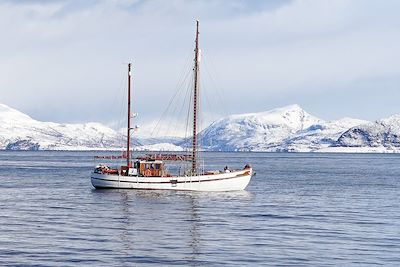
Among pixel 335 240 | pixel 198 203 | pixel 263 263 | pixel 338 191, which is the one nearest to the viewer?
pixel 263 263

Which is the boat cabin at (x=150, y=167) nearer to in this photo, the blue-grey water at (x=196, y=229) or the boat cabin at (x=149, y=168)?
the boat cabin at (x=149, y=168)

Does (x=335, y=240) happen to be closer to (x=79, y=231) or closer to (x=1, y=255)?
(x=79, y=231)

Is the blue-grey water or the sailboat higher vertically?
the sailboat

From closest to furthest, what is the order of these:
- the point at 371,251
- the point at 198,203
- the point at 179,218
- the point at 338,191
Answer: the point at 371,251
the point at 179,218
the point at 198,203
the point at 338,191

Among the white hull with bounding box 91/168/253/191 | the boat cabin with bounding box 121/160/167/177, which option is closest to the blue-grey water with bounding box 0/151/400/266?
the white hull with bounding box 91/168/253/191

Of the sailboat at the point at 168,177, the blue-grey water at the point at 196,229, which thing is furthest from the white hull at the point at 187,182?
the blue-grey water at the point at 196,229

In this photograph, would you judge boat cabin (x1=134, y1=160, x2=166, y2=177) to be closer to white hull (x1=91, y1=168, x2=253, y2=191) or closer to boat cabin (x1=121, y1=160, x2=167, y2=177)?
boat cabin (x1=121, y1=160, x2=167, y2=177)

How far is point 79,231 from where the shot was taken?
5375cm

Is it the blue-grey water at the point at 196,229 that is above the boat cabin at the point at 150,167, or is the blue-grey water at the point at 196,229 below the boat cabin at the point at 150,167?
below

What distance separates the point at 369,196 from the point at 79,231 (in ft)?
174

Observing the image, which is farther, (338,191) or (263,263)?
(338,191)

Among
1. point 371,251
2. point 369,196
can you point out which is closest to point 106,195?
point 369,196

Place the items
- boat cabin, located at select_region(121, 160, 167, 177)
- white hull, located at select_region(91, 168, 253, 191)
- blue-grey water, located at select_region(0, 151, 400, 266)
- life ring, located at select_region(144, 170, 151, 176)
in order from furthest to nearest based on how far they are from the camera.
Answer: life ring, located at select_region(144, 170, 151, 176) → boat cabin, located at select_region(121, 160, 167, 177) → white hull, located at select_region(91, 168, 253, 191) → blue-grey water, located at select_region(0, 151, 400, 266)

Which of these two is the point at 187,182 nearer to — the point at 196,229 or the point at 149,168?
the point at 149,168
